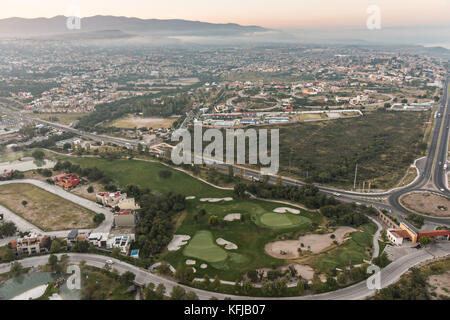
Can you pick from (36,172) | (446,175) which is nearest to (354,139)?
(446,175)

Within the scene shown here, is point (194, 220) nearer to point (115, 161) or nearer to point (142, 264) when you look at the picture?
point (142, 264)

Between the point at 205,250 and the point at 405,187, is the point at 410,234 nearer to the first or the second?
the point at 405,187

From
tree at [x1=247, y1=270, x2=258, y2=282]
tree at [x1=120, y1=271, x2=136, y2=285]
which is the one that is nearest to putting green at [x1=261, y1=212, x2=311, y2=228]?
tree at [x1=247, y1=270, x2=258, y2=282]

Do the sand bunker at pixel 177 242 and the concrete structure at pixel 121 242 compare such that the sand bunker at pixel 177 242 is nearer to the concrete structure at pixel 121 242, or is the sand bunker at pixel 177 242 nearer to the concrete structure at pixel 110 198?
the concrete structure at pixel 121 242

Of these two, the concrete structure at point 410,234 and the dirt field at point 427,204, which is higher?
the dirt field at point 427,204

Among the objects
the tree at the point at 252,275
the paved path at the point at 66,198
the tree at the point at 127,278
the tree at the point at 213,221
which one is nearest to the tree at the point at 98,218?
the paved path at the point at 66,198

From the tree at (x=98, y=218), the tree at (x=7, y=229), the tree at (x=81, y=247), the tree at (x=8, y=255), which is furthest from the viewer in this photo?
the tree at (x=98, y=218)
